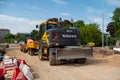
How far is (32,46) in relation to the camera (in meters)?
25.8

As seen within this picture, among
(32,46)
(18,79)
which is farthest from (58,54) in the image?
(32,46)

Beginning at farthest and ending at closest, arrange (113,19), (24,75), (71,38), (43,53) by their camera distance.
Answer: (113,19), (43,53), (71,38), (24,75)

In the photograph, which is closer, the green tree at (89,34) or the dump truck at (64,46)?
the dump truck at (64,46)

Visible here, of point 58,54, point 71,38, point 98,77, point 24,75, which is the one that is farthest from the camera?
point 71,38

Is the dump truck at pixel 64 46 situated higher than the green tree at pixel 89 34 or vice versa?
the green tree at pixel 89 34

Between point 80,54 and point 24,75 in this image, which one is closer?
point 24,75

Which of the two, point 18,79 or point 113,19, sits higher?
point 113,19

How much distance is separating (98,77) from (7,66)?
15.4 ft

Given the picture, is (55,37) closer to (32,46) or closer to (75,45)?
(75,45)

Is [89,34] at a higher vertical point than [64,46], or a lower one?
higher

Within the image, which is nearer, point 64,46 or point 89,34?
point 64,46

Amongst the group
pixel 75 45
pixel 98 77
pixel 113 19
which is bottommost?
pixel 98 77

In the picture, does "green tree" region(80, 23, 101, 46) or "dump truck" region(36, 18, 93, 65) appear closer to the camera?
"dump truck" region(36, 18, 93, 65)

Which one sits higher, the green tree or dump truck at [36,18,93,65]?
the green tree
